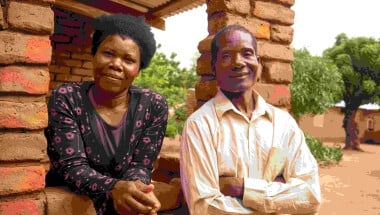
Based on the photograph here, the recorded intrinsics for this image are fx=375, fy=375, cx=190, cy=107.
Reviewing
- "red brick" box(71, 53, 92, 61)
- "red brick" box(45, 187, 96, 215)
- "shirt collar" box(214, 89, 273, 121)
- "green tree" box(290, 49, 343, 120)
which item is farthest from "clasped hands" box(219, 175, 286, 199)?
"green tree" box(290, 49, 343, 120)

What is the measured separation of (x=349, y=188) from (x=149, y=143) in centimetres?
840

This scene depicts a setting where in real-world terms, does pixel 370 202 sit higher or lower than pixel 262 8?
lower

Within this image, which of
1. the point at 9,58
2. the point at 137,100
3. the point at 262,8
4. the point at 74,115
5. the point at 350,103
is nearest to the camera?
the point at 9,58

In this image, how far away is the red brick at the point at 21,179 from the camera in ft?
5.55

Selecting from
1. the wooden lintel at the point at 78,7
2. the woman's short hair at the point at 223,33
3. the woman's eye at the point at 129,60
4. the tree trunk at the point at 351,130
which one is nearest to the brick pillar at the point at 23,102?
the woman's eye at the point at 129,60

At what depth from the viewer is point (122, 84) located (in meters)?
1.84

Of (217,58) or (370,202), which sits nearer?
(217,58)

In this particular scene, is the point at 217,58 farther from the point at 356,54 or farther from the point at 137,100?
the point at 356,54

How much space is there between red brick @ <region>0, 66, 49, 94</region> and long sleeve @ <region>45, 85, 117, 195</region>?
0.28 ft

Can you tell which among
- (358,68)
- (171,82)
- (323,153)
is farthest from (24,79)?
(358,68)

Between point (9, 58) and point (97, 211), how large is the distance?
0.83m

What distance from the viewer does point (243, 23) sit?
93.1 inches

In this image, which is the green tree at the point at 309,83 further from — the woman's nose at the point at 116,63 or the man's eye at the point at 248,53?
the woman's nose at the point at 116,63

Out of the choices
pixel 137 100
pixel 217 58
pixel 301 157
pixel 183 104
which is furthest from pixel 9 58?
pixel 183 104
